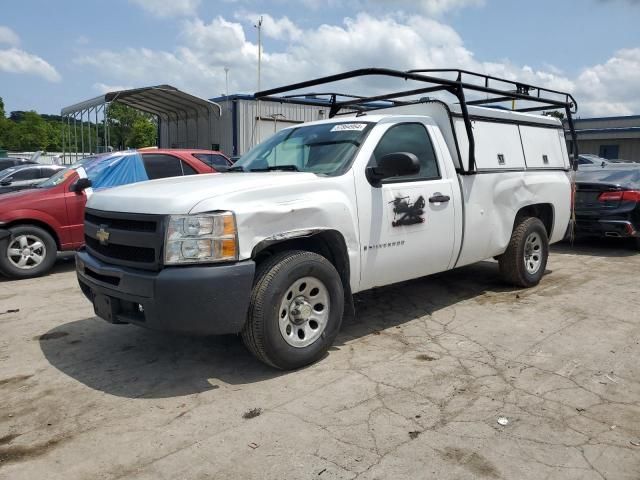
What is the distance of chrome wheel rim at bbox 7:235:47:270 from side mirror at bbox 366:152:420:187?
Result: 17.4ft

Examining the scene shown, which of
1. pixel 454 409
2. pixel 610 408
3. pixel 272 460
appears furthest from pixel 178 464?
pixel 610 408

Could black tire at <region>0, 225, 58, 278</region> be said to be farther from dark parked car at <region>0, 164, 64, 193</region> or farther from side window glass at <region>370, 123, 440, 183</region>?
dark parked car at <region>0, 164, 64, 193</region>

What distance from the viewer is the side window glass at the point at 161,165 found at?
838 centimetres

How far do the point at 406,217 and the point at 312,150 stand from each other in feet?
3.31

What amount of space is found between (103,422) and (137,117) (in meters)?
89.7

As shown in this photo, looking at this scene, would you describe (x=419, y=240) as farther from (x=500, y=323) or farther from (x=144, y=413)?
(x=144, y=413)

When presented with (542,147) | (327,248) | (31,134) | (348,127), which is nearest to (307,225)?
(327,248)

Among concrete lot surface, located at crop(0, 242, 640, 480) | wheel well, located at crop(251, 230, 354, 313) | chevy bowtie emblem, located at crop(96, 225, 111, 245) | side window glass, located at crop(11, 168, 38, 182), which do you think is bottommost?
concrete lot surface, located at crop(0, 242, 640, 480)

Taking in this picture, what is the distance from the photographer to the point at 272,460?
2854 mm

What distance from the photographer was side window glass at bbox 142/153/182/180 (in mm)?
8375

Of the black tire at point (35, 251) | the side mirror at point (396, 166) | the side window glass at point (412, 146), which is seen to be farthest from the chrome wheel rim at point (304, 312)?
the black tire at point (35, 251)

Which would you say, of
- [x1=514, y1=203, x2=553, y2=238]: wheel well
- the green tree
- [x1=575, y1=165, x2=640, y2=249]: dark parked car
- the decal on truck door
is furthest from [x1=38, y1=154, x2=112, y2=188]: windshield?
the green tree

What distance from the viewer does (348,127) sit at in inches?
186

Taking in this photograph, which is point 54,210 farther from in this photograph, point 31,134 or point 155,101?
point 31,134
